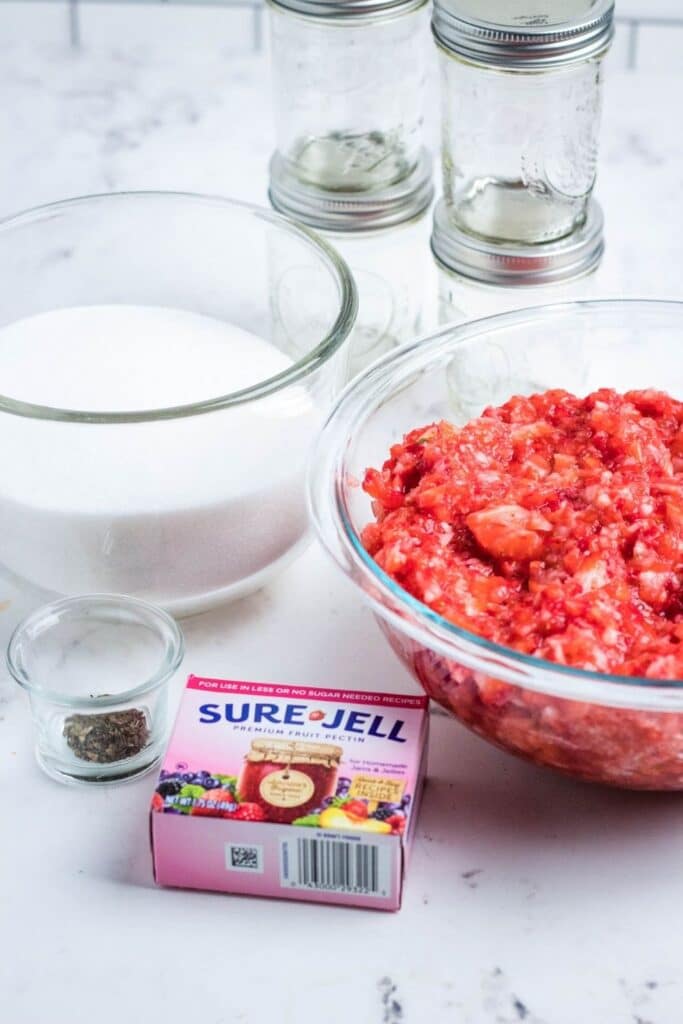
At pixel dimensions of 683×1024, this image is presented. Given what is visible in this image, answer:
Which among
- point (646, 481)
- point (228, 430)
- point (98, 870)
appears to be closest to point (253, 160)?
point (228, 430)

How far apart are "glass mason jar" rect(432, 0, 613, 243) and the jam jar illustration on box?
0.81 m

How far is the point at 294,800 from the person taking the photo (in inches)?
53.9

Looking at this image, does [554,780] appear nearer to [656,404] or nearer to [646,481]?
[646,481]

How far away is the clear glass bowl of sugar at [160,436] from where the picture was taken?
1612 millimetres

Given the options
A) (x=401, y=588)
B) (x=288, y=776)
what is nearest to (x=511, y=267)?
(x=401, y=588)

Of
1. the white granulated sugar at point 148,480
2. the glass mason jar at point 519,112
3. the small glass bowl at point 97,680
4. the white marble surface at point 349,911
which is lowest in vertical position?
the white marble surface at point 349,911

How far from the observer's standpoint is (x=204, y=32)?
3.63m

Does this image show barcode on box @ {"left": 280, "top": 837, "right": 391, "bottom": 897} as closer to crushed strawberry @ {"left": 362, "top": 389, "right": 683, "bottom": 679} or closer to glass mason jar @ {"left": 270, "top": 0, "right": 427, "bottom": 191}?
crushed strawberry @ {"left": 362, "top": 389, "right": 683, "bottom": 679}

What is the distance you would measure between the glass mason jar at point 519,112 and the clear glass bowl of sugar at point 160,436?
0.85 feet

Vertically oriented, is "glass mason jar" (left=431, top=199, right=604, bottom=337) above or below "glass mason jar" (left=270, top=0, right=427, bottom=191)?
below

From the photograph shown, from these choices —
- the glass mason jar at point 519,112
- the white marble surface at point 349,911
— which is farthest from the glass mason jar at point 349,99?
the white marble surface at point 349,911

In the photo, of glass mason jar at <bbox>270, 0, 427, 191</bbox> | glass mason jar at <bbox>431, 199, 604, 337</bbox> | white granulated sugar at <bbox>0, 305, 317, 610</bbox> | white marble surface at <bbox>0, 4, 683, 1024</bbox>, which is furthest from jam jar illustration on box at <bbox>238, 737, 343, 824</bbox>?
glass mason jar at <bbox>270, 0, 427, 191</bbox>

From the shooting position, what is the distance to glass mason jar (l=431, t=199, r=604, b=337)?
1.94m

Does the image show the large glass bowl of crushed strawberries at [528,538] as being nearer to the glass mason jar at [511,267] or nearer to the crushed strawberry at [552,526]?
the crushed strawberry at [552,526]
